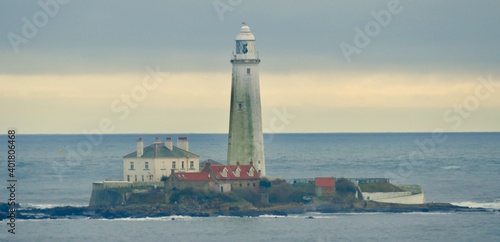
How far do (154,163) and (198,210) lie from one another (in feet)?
13.6

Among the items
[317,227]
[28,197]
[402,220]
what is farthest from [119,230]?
[28,197]

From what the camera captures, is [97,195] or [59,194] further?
[59,194]

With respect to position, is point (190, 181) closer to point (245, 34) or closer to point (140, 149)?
point (140, 149)

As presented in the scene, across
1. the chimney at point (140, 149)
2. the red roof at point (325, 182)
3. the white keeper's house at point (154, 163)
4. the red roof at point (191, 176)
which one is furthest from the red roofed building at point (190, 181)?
the red roof at point (325, 182)

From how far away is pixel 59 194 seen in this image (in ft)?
316

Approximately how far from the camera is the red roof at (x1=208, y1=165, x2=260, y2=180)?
76.1 meters

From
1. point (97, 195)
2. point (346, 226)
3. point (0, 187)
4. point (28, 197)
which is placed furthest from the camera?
point (0, 187)

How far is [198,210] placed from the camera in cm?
7569

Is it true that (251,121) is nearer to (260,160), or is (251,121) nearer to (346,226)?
(260,160)

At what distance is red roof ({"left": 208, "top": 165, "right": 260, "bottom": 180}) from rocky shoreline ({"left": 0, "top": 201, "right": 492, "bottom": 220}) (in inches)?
65.9

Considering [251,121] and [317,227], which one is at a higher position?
[251,121]

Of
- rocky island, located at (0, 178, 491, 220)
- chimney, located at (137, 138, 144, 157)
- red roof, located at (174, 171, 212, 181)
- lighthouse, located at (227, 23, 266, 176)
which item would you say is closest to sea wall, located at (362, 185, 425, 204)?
rocky island, located at (0, 178, 491, 220)

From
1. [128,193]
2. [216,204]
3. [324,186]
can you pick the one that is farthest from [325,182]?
[128,193]

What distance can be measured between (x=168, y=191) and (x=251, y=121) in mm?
6082
